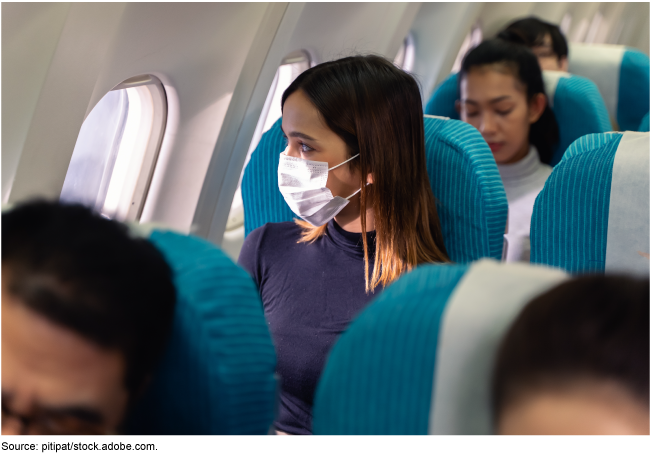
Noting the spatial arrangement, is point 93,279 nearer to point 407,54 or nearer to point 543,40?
point 543,40

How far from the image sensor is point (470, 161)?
1.62 m

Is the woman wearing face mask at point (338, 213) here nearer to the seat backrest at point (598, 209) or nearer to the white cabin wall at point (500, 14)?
the seat backrest at point (598, 209)

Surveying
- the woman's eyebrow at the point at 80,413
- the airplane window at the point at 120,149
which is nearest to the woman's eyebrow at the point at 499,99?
the airplane window at the point at 120,149

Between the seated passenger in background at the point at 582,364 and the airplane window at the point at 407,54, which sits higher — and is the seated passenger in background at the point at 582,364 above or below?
below

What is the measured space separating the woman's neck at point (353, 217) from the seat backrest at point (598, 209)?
0.43m

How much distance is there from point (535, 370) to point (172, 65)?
1.60 meters

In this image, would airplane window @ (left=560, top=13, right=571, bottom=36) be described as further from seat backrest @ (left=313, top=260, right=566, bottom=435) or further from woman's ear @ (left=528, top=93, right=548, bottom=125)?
seat backrest @ (left=313, top=260, right=566, bottom=435)

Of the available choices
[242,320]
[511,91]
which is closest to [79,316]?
[242,320]

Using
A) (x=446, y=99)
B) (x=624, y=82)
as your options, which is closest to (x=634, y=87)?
(x=624, y=82)

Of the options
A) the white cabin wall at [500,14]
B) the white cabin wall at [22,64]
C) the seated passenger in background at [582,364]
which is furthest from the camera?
the white cabin wall at [500,14]

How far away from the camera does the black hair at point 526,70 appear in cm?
254

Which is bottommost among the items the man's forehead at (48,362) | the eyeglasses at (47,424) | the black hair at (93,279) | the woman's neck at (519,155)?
the eyeglasses at (47,424)

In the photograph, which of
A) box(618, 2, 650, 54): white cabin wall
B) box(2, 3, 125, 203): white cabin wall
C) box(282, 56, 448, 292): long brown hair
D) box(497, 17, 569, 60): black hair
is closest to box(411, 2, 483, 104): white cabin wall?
box(497, 17, 569, 60): black hair

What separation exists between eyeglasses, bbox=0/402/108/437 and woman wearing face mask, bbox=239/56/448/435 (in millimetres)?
789
